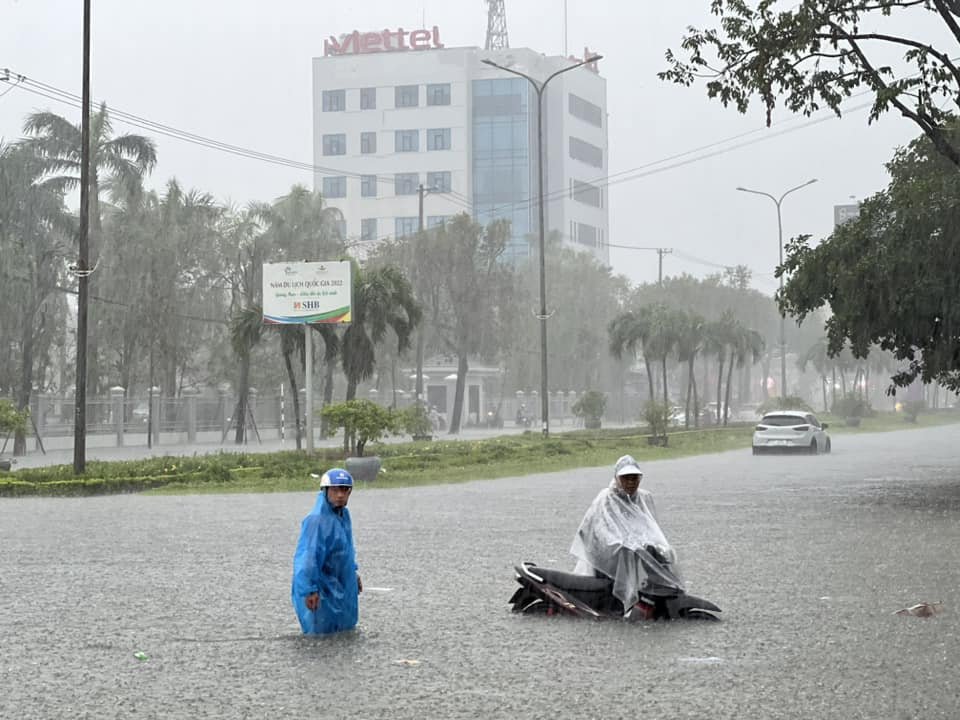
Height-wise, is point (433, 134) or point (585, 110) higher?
point (585, 110)

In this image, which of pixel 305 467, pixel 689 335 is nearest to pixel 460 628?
pixel 305 467

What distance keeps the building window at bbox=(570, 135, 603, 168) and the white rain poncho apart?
13420 centimetres

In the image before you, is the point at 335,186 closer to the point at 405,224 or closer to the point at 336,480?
the point at 405,224

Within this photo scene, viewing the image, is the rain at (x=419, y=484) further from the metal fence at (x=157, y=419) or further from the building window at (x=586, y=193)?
the building window at (x=586, y=193)

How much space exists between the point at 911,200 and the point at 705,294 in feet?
314

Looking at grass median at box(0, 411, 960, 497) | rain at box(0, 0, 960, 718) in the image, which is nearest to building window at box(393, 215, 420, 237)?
rain at box(0, 0, 960, 718)

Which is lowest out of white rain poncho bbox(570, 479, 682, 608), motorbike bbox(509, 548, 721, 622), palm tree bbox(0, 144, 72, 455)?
motorbike bbox(509, 548, 721, 622)

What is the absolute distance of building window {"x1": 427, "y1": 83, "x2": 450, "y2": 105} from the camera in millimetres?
137500

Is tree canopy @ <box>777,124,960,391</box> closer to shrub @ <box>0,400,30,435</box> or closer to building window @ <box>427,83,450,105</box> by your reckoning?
shrub @ <box>0,400,30,435</box>

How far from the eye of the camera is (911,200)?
2528 cm

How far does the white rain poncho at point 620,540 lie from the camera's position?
11.1 meters

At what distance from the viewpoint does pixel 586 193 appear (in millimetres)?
147875

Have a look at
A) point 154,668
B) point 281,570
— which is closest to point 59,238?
point 281,570

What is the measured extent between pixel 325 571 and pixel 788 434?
37564 mm
